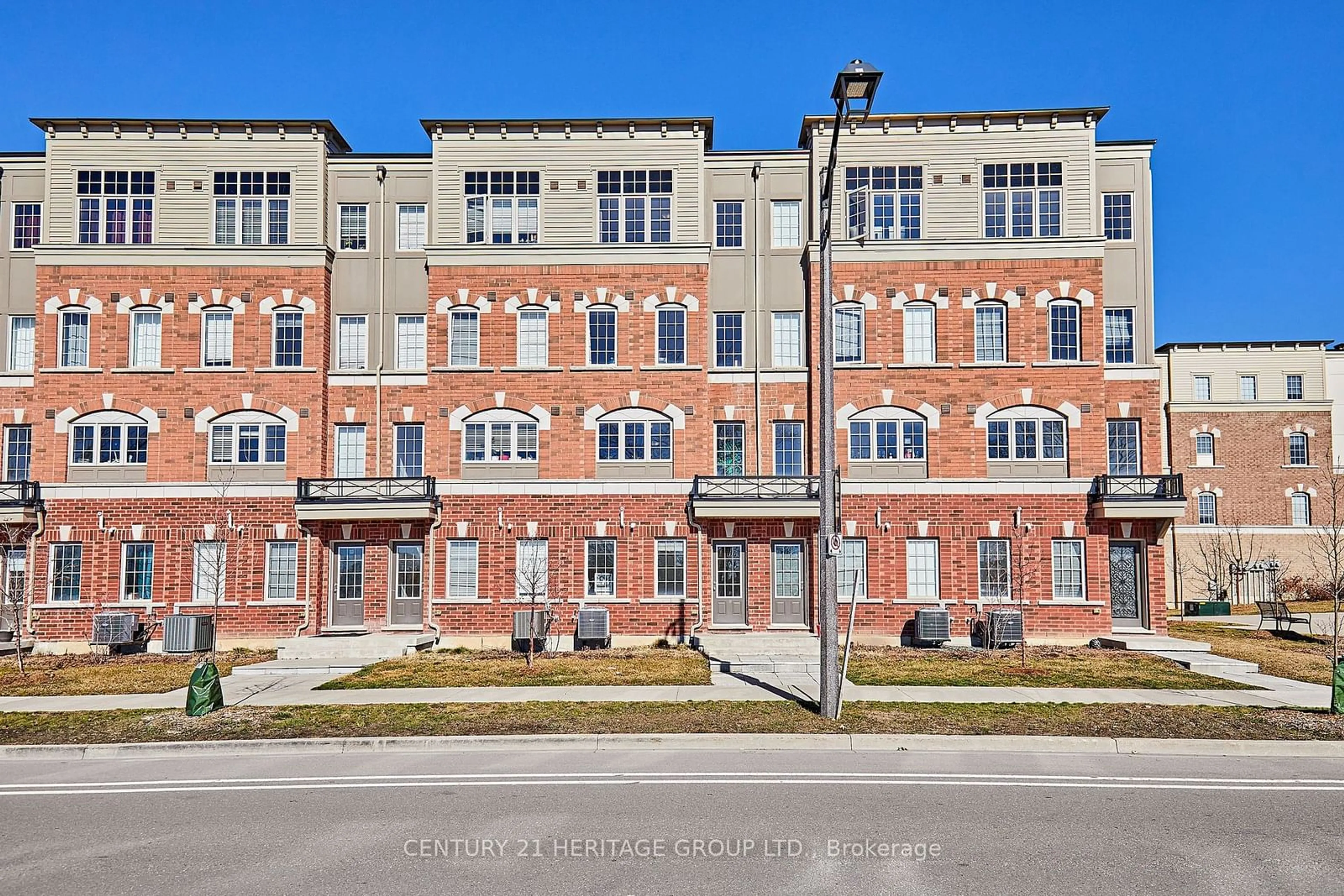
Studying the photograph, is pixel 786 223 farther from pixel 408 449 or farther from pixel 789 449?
pixel 408 449

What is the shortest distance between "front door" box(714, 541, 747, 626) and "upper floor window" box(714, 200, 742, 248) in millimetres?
8800

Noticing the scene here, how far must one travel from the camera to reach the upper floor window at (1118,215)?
99.1ft

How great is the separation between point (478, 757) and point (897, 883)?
23.4ft

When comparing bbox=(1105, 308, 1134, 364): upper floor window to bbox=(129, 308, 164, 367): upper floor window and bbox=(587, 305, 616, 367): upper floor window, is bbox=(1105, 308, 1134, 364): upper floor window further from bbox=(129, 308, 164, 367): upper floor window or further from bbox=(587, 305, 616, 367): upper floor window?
bbox=(129, 308, 164, 367): upper floor window

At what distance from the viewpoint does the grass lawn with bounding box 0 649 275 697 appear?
21.0 m

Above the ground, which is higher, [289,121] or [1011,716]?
[289,121]

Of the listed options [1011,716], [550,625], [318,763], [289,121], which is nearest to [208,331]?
[289,121]

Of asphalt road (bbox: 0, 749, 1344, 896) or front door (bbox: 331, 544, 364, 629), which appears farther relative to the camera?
front door (bbox: 331, 544, 364, 629)

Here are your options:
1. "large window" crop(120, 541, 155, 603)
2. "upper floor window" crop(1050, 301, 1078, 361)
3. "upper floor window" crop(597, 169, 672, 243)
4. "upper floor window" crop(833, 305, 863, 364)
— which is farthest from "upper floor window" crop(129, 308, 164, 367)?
"upper floor window" crop(1050, 301, 1078, 361)

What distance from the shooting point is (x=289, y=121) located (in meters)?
30.0

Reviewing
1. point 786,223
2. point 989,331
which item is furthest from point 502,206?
point 989,331

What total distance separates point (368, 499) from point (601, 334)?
7922mm

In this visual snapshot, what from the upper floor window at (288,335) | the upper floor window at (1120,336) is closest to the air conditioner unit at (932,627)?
the upper floor window at (1120,336)

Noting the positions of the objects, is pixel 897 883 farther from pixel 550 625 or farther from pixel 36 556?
pixel 36 556
